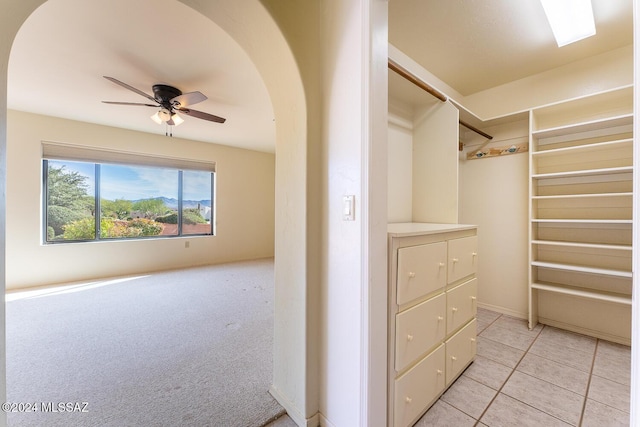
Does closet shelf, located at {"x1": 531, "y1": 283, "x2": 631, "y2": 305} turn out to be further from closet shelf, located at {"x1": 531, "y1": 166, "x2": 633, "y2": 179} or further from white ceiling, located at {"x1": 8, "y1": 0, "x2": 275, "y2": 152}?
white ceiling, located at {"x1": 8, "y1": 0, "x2": 275, "y2": 152}

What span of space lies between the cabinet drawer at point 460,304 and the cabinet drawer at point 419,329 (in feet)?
0.33

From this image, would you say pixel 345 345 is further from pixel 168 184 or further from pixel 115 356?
pixel 168 184

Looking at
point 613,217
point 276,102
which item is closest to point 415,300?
point 276,102

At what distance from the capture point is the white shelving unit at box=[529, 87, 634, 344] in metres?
2.21

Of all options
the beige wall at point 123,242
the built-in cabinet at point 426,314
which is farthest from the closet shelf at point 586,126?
the beige wall at point 123,242

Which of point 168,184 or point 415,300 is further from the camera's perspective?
point 168,184

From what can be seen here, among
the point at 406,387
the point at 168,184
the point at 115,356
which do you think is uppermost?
the point at 168,184

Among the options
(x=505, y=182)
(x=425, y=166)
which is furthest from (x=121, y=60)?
(x=505, y=182)

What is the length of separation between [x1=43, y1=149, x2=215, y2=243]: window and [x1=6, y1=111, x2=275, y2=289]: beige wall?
0.20m

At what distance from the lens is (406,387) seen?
52.6 inches

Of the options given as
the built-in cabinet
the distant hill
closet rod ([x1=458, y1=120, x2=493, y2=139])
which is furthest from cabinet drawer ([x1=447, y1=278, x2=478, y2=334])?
the distant hill

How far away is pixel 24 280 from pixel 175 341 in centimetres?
321

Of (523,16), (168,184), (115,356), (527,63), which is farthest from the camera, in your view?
(168,184)

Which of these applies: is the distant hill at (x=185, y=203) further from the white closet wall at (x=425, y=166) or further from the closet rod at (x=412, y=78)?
the closet rod at (x=412, y=78)
